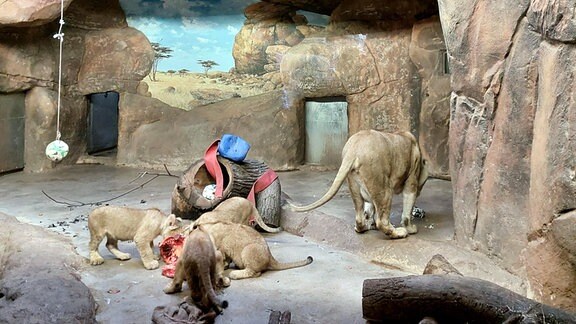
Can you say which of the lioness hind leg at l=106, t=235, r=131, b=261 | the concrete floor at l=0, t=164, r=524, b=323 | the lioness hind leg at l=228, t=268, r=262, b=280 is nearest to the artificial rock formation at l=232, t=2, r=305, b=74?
the concrete floor at l=0, t=164, r=524, b=323

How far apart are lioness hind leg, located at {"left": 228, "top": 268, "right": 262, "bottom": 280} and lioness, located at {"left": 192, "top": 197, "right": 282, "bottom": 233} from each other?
2.81ft

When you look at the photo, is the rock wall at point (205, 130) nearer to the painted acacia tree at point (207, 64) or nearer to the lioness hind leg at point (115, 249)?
the painted acacia tree at point (207, 64)

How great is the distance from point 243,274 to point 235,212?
130 centimetres

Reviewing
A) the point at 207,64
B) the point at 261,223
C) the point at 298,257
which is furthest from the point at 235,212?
the point at 207,64

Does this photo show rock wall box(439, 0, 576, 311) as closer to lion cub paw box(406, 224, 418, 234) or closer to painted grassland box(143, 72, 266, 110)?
lion cub paw box(406, 224, 418, 234)

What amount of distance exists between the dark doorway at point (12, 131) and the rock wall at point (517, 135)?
319 inches

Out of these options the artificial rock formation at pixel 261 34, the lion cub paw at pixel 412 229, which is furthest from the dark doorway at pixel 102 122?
the lion cub paw at pixel 412 229

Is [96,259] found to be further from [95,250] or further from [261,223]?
[261,223]

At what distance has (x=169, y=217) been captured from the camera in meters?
6.67

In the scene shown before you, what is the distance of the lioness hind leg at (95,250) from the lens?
263 inches

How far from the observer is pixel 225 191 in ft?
26.8

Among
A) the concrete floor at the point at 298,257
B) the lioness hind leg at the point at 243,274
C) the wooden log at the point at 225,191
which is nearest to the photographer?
the concrete floor at the point at 298,257

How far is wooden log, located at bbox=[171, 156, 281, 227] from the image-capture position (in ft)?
26.9

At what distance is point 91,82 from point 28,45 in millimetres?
1491
